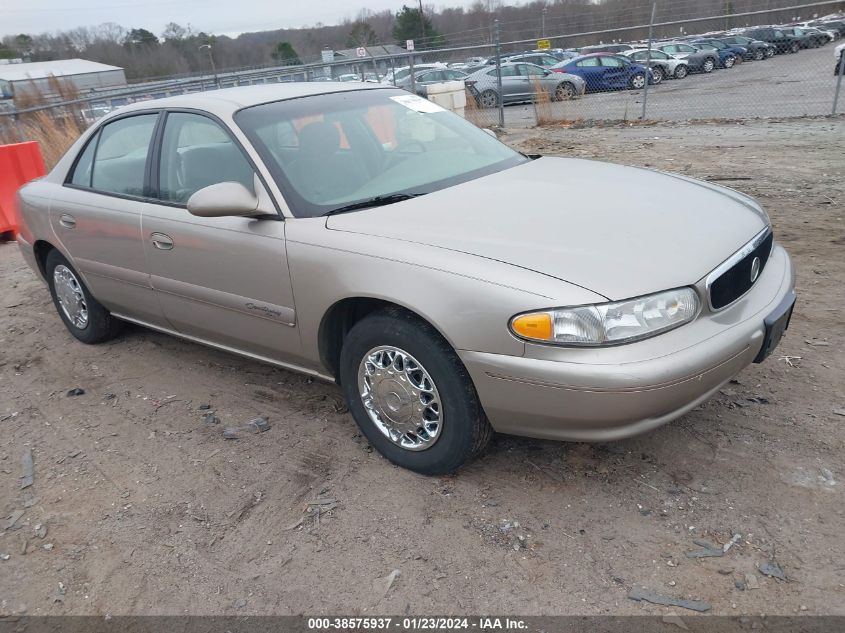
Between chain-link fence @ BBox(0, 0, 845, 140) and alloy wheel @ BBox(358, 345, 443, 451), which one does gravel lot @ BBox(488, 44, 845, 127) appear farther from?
alloy wheel @ BBox(358, 345, 443, 451)

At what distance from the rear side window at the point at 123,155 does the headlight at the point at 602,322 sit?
261 cm

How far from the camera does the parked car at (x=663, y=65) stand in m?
24.7

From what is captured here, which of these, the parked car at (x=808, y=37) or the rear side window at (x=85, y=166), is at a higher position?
the rear side window at (x=85, y=166)

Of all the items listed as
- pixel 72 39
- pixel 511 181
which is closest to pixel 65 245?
pixel 511 181

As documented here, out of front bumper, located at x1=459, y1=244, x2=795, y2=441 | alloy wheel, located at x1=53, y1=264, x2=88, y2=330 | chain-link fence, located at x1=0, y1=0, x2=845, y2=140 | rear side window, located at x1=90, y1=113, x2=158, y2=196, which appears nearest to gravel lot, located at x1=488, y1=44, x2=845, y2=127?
chain-link fence, located at x1=0, y1=0, x2=845, y2=140

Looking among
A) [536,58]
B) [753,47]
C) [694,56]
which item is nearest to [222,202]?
[536,58]

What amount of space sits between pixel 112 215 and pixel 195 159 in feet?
2.45

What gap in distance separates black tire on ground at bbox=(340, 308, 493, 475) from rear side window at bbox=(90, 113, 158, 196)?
5.99ft

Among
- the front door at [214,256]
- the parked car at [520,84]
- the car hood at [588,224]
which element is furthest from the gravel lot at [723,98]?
the front door at [214,256]

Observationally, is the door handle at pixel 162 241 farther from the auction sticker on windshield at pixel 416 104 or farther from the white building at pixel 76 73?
the white building at pixel 76 73

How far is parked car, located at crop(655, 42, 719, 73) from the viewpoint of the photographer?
2642cm

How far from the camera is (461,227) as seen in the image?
2918mm

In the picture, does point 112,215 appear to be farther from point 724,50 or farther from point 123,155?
point 724,50

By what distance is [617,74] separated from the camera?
2320cm
